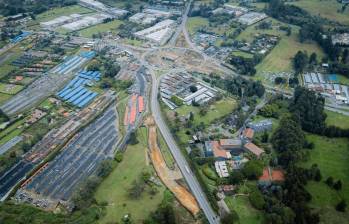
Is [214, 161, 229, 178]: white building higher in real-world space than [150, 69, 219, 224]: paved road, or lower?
higher

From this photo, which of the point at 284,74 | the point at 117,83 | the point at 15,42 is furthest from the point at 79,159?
the point at 15,42

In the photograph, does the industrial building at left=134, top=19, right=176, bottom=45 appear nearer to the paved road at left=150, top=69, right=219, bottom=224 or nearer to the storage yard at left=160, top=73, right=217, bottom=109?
the storage yard at left=160, top=73, right=217, bottom=109

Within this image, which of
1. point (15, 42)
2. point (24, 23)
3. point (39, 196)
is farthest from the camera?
point (24, 23)

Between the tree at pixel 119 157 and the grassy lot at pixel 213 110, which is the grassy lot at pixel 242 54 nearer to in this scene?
the grassy lot at pixel 213 110

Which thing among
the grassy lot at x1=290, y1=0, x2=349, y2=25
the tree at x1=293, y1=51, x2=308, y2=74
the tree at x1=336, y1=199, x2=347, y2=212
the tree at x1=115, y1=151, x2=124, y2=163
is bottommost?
the tree at x1=115, y1=151, x2=124, y2=163

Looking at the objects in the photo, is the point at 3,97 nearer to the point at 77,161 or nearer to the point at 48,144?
the point at 48,144

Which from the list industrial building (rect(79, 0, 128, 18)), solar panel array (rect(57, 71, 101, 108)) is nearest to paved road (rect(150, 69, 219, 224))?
solar panel array (rect(57, 71, 101, 108))

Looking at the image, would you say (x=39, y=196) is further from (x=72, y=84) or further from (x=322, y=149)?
(x=322, y=149)

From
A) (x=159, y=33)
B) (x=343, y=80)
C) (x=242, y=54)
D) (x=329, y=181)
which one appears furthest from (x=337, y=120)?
(x=159, y=33)
